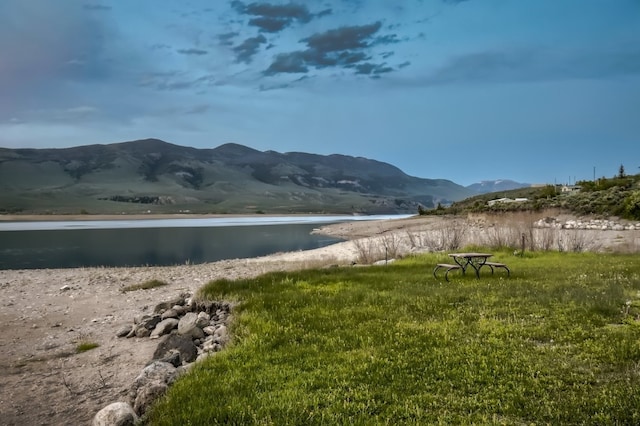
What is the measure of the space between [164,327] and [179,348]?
3.70m

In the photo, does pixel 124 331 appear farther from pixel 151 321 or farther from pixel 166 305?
pixel 166 305

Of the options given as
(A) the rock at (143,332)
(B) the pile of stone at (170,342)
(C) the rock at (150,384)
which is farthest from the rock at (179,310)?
(C) the rock at (150,384)

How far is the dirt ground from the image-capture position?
9.51 m

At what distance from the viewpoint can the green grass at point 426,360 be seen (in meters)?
6.49

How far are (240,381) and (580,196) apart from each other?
51689 mm

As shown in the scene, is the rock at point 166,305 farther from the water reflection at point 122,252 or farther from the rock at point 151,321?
the water reflection at point 122,252

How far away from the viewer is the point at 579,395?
6.72 meters

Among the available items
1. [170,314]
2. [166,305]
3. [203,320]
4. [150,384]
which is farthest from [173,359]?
[166,305]

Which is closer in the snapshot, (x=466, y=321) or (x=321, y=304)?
(x=466, y=321)

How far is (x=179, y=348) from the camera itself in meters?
10.9

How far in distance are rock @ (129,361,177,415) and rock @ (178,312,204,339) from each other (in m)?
3.24

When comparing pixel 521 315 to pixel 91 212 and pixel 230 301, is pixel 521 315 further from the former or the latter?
pixel 91 212

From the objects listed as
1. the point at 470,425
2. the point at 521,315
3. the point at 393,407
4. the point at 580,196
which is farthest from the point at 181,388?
the point at 580,196

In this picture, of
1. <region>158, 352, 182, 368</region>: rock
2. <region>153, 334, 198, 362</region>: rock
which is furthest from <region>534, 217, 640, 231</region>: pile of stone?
<region>158, 352, 182, 368</region>: rock
